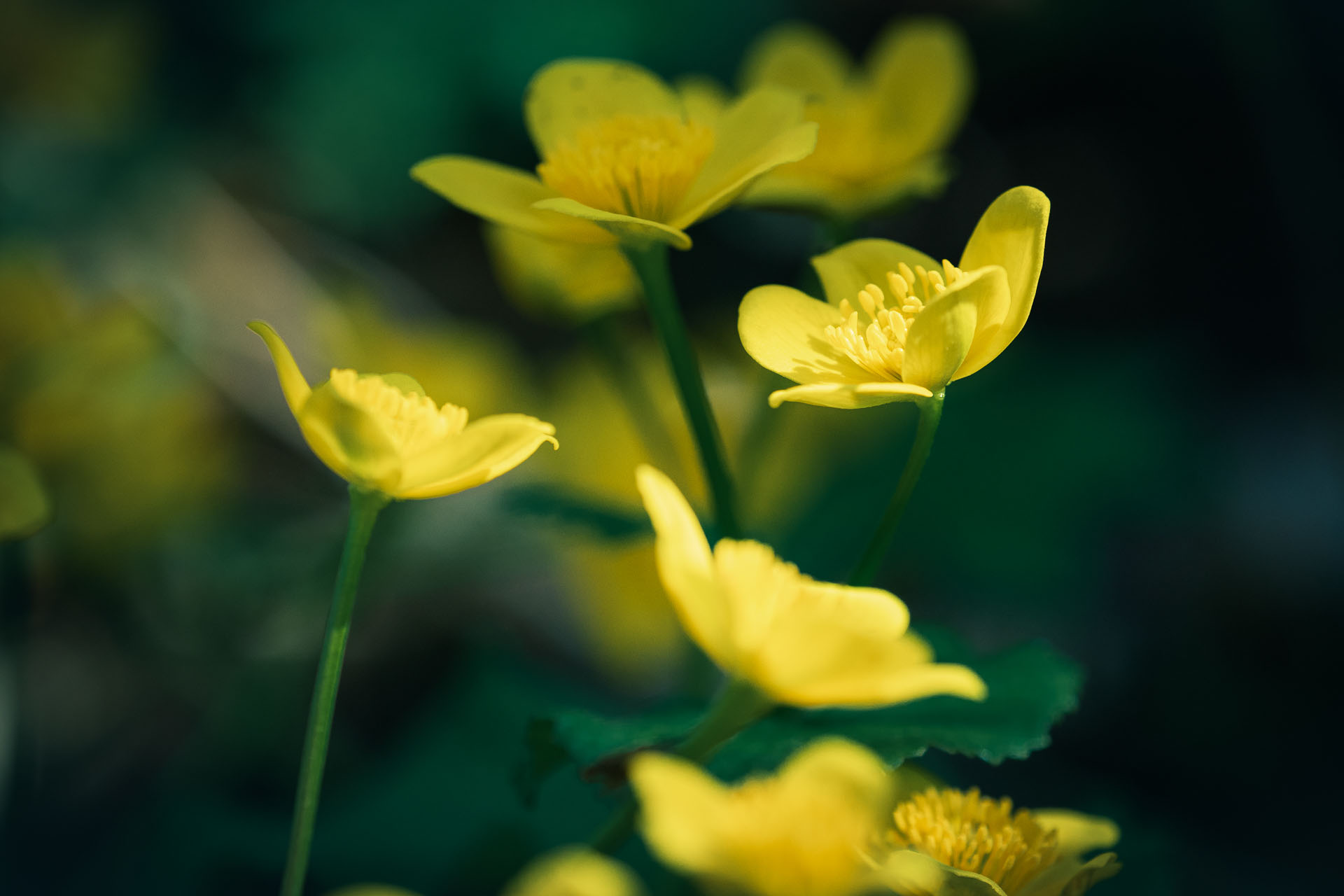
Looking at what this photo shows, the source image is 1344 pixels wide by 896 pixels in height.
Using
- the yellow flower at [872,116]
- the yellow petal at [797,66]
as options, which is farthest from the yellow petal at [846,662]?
the yellow petal at [797,66]

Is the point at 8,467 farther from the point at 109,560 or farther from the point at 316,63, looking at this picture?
the point at 316,63

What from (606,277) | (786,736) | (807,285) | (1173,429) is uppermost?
(1173,429)

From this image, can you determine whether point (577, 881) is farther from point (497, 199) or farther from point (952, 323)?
point (497, 199)

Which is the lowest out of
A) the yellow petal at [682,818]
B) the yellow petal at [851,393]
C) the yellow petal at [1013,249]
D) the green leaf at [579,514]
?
the yellow petal at [682,818]

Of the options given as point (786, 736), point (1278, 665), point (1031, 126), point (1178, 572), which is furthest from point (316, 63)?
point (1278, 665)

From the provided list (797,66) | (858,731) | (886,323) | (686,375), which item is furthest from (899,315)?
(797,66)

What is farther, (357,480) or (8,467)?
(8,467)

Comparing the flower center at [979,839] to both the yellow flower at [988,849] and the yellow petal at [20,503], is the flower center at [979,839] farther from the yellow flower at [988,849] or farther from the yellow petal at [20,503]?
the yellow petal at [20,503]
